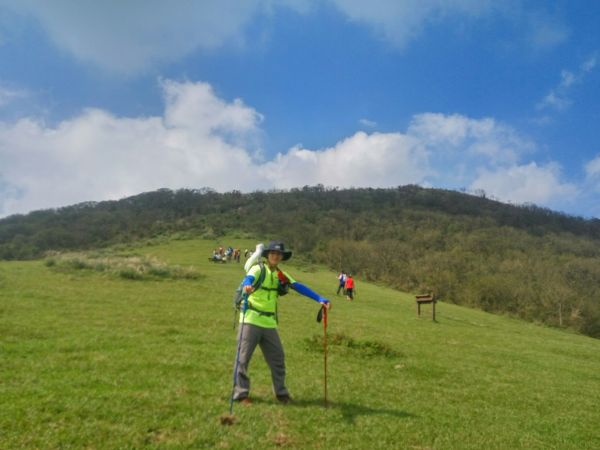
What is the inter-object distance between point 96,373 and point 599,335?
65.8 metres

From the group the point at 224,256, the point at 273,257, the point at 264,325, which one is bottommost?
the point at 264,325

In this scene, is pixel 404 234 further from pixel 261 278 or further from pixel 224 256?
pixel 261 278

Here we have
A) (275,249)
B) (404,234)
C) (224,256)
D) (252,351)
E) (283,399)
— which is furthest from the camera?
(404,234)

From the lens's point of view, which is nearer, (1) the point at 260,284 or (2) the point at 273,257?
(1) the point at 260,284

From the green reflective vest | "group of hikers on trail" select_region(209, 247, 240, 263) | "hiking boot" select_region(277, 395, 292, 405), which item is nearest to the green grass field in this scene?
"hiking boot" select_region(277, 395, 292, 405)

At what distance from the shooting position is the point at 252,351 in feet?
29.2

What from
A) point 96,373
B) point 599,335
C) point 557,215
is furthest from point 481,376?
point 557,215

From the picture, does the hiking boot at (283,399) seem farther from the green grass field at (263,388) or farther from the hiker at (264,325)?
the green grass field at (263,388)

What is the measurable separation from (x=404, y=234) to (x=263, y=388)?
110 m

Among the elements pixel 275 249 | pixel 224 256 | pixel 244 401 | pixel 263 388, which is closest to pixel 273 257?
pixel 275 249

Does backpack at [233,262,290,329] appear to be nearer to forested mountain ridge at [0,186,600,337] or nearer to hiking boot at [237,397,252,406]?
hiking boot at [237,397,252,406]

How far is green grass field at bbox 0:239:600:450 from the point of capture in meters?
7.21

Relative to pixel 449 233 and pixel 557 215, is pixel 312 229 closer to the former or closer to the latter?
pixel 449 233

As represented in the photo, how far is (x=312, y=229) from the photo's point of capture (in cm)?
12025
